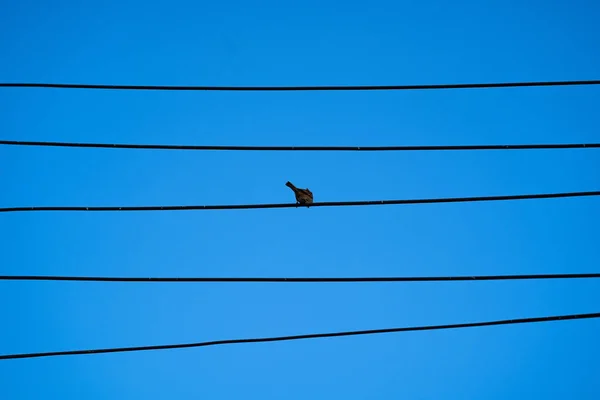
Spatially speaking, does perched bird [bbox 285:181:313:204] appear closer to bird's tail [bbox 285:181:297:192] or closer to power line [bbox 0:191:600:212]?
bird's tail [bbox 285:181:297:192]

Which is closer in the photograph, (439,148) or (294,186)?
(439,148)

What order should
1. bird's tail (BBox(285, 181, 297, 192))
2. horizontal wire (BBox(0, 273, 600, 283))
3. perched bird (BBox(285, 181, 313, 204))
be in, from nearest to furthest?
horizontal wire (BBox(0, 273, 600, 283))
perched bird (BBox(285, 181, 313, 204))
bird's tail (BBox(285, 181, 297, 192))

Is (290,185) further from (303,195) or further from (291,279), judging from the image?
(291,279)

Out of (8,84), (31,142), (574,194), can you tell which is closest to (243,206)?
(31,142)

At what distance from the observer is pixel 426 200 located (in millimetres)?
7594

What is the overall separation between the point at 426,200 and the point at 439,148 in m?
0.64

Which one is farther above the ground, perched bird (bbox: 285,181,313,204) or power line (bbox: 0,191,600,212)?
perched bird (bbox: 285,181,313,204)

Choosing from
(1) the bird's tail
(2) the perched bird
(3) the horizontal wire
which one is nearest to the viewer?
(3) the horizontal wire

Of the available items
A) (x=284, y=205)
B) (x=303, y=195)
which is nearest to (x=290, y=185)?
(x=303, y=195)

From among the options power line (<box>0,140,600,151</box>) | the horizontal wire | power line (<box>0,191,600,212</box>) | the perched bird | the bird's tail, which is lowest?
the horizontal wire

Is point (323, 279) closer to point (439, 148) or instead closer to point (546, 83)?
point (439, 148)

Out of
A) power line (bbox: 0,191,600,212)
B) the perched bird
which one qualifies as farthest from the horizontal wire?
the perched bird

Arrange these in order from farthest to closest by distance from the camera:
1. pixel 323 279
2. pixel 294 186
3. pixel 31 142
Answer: pixel 294 186, pixel 31 142, pixel 323 279

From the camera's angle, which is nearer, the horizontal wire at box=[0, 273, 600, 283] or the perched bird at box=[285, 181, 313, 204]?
the horizontal wire at box=[0, 273, 600, 283]
